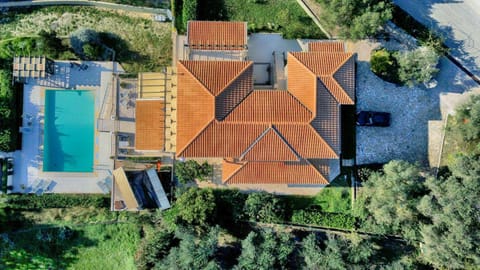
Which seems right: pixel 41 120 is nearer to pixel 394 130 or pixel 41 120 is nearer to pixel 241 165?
pixel 241 165

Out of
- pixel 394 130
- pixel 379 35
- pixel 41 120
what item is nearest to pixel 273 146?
pixel 394 130

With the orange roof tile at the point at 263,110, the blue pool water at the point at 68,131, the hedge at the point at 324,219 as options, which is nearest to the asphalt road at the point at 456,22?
the orange roof tile at the point at 263,110

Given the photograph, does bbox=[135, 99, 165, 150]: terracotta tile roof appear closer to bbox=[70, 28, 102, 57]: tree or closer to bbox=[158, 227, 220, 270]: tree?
bbox=[70, 28, 102, 57]: tree

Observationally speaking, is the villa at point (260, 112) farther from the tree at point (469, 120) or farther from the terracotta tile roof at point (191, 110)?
the tree at point (469, 120)

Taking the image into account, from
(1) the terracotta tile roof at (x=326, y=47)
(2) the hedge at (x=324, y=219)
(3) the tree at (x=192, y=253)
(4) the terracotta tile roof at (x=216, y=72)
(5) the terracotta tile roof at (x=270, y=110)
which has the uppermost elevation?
(1) the terracotta tile roof at (x=326, y=47)

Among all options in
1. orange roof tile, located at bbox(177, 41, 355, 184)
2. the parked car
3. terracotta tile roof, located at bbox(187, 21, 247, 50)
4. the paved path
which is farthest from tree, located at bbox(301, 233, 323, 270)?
the paved path

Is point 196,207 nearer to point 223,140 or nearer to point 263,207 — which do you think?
point 263,207
